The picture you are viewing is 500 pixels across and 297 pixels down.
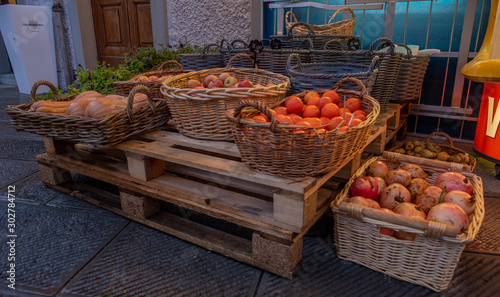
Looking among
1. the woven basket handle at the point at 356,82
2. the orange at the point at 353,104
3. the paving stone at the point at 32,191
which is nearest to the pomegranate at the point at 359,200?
the orange at the point at 353,104

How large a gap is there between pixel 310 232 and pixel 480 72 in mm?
1789

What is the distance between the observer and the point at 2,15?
20.2 ft

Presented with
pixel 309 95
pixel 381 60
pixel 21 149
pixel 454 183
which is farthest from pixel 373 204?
pixel 21 149

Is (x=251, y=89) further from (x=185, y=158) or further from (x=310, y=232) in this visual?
(x=310, y=232)

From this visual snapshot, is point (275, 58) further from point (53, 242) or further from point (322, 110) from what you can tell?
point (53, 242)

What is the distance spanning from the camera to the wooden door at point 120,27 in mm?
5672

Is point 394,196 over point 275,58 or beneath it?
beneath

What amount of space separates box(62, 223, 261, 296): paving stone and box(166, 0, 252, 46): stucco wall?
10.7ft

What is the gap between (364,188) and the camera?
1.64 meters

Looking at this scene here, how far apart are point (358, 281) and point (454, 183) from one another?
0.67 m

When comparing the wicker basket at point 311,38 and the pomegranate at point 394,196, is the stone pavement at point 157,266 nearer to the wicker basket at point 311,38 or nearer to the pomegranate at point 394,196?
the pomegranate at point 394,196

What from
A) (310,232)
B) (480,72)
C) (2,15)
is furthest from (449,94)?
(2,15)

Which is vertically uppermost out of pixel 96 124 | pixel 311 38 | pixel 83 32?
pixel 83 32

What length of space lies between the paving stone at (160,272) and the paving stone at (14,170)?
1.34 metres
